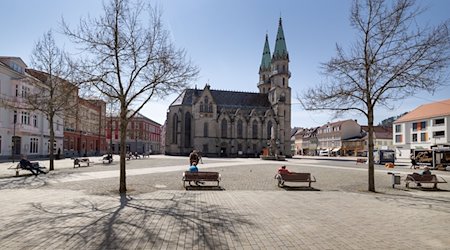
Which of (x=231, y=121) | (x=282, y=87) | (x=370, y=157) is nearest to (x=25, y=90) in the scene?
(x=370, y=157)

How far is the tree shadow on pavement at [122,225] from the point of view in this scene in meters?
6.29

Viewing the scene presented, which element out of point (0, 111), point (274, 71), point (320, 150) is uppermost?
point (274, 71)

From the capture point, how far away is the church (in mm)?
78062

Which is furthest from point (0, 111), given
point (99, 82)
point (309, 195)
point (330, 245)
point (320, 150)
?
point (320, 150)

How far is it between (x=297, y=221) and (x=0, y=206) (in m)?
8.97

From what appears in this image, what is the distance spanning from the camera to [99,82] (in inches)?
530

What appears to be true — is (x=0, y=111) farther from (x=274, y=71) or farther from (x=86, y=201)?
(x=274, y=71)

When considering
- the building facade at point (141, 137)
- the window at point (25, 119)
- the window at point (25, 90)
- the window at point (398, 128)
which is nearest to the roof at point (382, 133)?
the window at point (398, 128)

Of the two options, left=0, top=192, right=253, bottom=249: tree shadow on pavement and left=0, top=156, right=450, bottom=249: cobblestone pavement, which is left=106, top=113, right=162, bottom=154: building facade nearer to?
left=0, top=156, right=450, bottom=249: cobblestone pavement

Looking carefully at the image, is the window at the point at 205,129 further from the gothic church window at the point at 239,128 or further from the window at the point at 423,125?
the window at the point at 423,125

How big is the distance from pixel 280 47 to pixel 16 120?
213ft

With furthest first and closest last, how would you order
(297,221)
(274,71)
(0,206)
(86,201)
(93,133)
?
(274,71)
(93,133)
(86,201)
(0,206)
(297,221)

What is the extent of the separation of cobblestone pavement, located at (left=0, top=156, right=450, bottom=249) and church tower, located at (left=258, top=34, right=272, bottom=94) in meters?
84.6

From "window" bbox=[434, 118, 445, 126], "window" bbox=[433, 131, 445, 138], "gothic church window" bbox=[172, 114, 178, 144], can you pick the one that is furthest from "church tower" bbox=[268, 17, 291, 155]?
"window" bbox=[434, 118, 445, 126]
